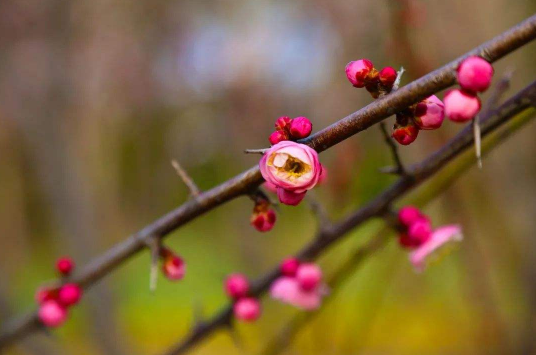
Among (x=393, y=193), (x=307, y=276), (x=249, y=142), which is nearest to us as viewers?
(x=393, y=193)

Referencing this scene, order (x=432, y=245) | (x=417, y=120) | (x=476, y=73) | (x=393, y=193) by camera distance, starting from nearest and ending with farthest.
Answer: (x=476, y=73)
(x=417, y=120)
(x=393, y=193)
(x=432, y=245)

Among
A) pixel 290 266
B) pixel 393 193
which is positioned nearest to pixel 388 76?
pixel 393 193

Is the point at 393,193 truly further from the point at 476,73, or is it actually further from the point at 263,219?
the point at 476,73

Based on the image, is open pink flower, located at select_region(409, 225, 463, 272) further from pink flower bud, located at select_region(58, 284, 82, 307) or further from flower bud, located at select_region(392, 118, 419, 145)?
pink flower bud, located at select_region(58, 284, 82, 307)

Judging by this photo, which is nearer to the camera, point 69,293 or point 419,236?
point 419,236

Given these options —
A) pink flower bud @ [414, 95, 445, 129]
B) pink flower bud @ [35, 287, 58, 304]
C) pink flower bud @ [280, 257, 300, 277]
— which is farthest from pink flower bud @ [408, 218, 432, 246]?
pink flower bud @ [35, 287, 58, 304]

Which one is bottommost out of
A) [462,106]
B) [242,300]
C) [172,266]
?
[462,106]

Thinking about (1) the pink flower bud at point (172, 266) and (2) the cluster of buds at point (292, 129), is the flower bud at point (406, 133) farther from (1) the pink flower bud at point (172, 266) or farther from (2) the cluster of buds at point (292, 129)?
(1) the pink flower bud at point (172, 266)
